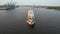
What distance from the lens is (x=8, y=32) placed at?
1134 centimetres

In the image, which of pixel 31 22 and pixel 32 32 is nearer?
pixel 32 32

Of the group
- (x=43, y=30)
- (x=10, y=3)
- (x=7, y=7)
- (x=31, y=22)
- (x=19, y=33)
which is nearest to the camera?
(x=19, y=33)

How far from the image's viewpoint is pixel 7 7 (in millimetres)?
27438

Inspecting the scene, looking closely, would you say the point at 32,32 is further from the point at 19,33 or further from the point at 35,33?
the point at 19,33

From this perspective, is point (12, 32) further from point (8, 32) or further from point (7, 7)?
point (7, 7)

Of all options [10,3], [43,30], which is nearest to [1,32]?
[43,30]

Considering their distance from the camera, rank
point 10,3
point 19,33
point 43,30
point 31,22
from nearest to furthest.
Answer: point 19,33 < point 43,30 < point 31,22 < point 10,3

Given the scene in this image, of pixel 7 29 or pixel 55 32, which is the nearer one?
pixel 55 32

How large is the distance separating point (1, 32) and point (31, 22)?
4.45m

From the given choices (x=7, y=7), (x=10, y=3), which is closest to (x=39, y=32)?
(x=7, y=7)

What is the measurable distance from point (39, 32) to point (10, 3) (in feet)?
62.3

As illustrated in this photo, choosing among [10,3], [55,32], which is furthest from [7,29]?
[10,3]

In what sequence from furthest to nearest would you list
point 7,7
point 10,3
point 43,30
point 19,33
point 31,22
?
point 10,3 → point 7,7 → point 31,22 → point 43,30 → point 19,33

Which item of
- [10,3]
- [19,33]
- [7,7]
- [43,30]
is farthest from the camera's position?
[10,3]
